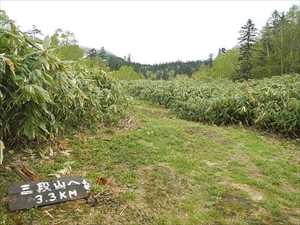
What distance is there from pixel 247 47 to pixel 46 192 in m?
23.2

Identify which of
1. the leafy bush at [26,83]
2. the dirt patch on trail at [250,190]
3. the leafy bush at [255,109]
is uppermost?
the leafy bush at [26,83]

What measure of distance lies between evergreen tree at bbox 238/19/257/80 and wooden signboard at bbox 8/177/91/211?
21.3 metres

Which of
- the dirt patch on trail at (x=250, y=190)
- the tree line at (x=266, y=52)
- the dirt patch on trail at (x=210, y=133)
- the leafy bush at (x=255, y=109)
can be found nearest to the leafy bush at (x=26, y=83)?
the dirt patch on trail at (x=250, y=190)

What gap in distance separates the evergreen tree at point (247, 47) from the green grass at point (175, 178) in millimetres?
18852

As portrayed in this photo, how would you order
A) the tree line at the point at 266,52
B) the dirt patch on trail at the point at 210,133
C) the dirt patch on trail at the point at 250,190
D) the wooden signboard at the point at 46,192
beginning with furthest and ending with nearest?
1. the tree line at the point at 266,52
2. the dirt patch on trail at the point at 210,133
3. the dirt patch on trail at the point at 250,190
4. the wooden signboard at the point at 46,192

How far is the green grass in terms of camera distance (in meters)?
2.85

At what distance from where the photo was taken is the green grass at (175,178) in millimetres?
2854

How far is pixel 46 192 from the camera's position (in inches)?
114

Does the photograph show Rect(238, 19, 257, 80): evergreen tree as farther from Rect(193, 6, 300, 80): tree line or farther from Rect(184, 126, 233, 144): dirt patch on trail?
Rect(184, 126, 233, 144): dirt patch on trail

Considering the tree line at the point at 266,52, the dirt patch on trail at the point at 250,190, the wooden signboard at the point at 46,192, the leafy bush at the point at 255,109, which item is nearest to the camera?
the wooden signboard at the point at 46,192

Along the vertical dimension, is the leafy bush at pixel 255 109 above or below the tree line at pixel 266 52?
below

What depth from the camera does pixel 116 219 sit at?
276 centimetres

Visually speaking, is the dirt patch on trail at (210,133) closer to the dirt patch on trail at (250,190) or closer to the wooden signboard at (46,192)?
the dirt patch on trail at (250,190)

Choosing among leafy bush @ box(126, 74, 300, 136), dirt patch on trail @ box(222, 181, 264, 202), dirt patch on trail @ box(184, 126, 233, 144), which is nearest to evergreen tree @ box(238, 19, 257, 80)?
leafy bush @ box(126, 74, 300, 136)
